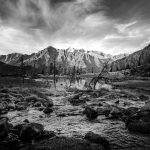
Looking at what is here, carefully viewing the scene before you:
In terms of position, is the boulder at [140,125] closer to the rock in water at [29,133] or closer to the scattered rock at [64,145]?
the scattered rock at [64,145]

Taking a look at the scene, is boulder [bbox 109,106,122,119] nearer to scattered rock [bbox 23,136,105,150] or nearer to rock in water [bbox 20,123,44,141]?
scattered rock [bbox 23,136,105,150]

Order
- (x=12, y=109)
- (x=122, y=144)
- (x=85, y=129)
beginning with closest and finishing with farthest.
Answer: (x=122, y=144), (x=85, y=129), (x=12, y=109)

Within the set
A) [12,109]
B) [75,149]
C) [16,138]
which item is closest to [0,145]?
[16,138]

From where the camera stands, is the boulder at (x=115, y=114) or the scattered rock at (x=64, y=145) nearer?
the scattered rock at (x=64, y=145)

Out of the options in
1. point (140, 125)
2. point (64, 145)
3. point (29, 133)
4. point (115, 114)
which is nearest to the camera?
point (64, 145)

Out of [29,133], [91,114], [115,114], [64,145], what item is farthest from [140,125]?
[29,133]

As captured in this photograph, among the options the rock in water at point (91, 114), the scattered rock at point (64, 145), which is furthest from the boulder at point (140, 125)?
the scattered rock at point (64, 145)

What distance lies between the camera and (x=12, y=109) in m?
21.0

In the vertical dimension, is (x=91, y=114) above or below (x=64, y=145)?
above

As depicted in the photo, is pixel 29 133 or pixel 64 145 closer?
pixel 64 145

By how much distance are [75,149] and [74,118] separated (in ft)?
27.6

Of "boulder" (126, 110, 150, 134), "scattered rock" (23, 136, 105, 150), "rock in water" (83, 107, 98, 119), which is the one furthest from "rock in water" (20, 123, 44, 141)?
"boulder" (126, 110, 150, 134)

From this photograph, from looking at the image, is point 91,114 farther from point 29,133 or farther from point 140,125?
point 29,133

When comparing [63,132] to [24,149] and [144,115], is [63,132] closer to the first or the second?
[24,149]
